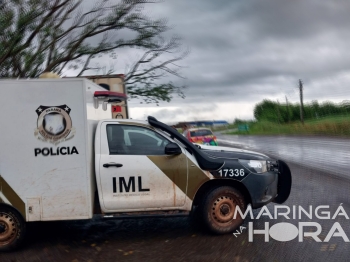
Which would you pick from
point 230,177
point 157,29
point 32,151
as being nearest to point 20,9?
point 157,29

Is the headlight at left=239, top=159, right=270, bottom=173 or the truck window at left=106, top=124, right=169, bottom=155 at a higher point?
the truck window at left=106, top=124, right=169, bottom=155

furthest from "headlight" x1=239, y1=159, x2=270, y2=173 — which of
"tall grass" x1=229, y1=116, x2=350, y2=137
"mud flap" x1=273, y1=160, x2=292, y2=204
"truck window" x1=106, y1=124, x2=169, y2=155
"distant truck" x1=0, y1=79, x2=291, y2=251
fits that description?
"tall grass" x1=229, y1=116, x2=350, y2=137

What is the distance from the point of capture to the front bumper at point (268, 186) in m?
6.88

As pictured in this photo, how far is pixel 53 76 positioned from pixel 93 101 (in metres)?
0.81

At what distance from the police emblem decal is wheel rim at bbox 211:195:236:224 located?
2.41 meters

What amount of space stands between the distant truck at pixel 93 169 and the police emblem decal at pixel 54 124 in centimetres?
1

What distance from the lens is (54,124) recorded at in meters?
6.47

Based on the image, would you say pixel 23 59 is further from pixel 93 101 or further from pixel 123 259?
pixel 123 259

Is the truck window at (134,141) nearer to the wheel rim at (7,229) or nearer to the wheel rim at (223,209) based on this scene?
the wheel rim at (223,209)

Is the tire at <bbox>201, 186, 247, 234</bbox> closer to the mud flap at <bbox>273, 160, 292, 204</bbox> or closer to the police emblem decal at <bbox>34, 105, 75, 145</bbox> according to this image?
the mud flap at <bbox>273, 160, 292, 204</bbox>

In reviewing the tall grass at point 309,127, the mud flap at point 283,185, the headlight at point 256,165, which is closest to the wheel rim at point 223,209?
the headlight at point 256,165

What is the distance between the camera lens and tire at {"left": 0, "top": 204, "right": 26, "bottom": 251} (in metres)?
6.46

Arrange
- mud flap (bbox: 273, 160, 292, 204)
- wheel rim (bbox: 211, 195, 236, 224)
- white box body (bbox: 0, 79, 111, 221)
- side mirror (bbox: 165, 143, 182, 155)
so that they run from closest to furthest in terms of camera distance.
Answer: white box body (bbox: 0, 79, 111, 221) < side mirror (bbox: 165, 143, 182, 155) < wheel rim (bbox: 211, 195, 236, 224) < mud flap (bbox: 273, 160, 292, 204)

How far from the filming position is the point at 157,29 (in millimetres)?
15930
